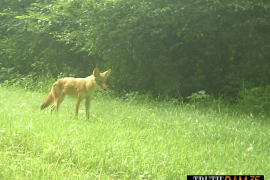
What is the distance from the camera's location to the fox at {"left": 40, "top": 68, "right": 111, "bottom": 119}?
6.30m

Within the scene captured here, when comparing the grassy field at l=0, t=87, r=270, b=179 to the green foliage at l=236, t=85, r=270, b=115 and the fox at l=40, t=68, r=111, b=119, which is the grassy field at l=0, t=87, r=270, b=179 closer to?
the fox at l=40, t=68, r=111, b=119

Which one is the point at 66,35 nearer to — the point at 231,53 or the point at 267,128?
the point at 231,53

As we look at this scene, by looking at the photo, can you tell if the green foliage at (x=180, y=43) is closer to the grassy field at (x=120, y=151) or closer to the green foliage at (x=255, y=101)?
the green foliage at (x=255, y=101)

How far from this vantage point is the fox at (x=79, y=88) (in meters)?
6.30

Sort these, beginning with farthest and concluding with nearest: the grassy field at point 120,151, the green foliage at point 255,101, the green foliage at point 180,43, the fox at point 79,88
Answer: the green foliage at point 180,43 < the green foliage at point 255,101 < the fox at point 79,88 < the grassy field at point 120,151

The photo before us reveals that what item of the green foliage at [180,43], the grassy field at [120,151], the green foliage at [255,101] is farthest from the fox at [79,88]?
the green foliage at [255,101]

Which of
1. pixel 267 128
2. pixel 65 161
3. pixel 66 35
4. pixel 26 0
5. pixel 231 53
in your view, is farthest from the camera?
pixel 26 0

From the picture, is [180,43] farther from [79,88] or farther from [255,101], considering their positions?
[79,88]

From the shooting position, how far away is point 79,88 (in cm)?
661

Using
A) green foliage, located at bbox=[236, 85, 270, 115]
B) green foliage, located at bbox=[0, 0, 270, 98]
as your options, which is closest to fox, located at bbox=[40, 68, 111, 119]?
green foliage, located at bbox=[0, 0, 270, 98]

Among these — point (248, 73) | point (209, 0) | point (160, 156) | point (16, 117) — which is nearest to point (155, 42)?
point (209, 0)

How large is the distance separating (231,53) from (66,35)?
7.35 metres

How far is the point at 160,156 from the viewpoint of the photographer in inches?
166

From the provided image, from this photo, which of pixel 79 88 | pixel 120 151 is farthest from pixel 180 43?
pixel 120 151
